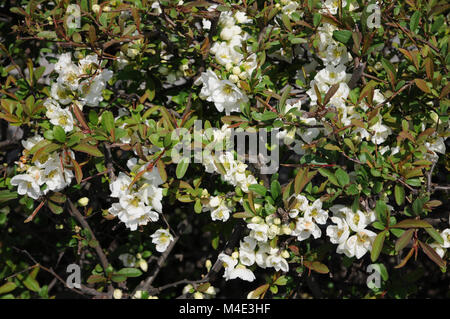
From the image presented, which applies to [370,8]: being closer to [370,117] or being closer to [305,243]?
[370,117]

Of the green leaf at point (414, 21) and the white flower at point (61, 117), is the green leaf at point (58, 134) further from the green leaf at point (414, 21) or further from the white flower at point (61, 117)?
the green leaf at point (414, 21)

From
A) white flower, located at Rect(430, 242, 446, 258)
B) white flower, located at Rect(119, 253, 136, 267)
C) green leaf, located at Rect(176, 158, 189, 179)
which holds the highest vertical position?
green leaf, located at Rect(176, 158, 189, 179)

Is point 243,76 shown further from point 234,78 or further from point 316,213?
point 316,213

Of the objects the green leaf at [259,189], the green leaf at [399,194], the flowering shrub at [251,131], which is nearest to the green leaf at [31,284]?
the flowering shrub at [251,131]

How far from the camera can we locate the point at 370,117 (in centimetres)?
155

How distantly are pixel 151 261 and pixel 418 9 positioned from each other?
1751mm

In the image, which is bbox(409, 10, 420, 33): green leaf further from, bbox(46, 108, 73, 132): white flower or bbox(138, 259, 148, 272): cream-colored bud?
bbox(138, 259, 148, 272): cream-colored bud

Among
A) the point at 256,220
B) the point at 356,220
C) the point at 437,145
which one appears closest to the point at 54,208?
the point at 256,220

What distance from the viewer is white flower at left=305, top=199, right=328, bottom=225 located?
155cm

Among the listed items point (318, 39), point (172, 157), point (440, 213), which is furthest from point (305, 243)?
point (318, 39)

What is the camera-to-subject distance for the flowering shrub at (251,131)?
1553mm

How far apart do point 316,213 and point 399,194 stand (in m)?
0.29

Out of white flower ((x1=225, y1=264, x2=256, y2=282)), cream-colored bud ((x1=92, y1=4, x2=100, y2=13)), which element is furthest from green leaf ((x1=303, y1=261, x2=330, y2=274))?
cream-colored bud ((x1=92, y1=4, x2=100, y2=13))
